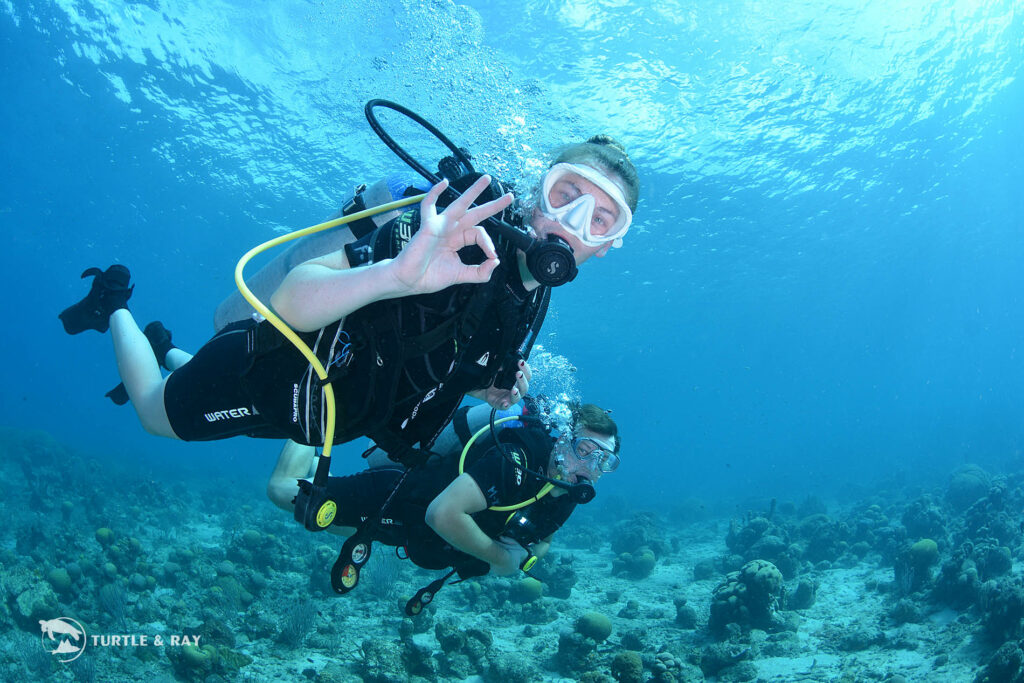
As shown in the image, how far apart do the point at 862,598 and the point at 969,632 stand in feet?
10.7

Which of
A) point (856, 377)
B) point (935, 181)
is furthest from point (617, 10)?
point (856, 377)

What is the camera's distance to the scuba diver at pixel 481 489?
445 centimetres

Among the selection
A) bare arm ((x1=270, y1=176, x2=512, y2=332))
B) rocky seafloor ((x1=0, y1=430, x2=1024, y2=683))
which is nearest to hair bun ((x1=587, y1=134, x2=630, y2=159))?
bare arm ((x1=270, y1=176, x2=512, y2=332))

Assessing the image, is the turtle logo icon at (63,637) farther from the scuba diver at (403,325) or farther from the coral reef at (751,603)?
the coral reef at (751,603)

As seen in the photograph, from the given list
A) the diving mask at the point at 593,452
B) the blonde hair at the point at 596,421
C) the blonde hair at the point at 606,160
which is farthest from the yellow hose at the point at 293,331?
the blonde hair at the point at 596,421

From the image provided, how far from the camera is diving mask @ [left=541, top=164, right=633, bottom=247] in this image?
3047 millimetres

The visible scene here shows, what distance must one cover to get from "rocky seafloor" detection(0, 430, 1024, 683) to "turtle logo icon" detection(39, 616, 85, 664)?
0.46ft

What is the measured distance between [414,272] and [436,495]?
3.49m

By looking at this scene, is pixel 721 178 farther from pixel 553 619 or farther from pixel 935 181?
pixel 553 619

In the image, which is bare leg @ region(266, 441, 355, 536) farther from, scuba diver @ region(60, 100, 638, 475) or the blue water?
the blue water

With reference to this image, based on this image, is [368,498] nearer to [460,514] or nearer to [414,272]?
[460,514]

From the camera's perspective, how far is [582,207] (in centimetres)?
305

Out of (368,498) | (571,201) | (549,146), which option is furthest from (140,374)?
(549,146)

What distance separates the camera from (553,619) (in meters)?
9.66
